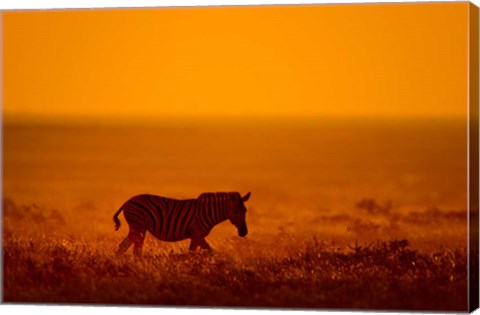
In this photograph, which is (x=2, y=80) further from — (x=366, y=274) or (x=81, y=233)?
(x=366, y=274)

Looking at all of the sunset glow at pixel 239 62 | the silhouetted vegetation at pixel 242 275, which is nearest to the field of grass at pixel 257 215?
the silhouetted vegetation at pixel 242 275

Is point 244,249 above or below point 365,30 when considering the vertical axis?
below

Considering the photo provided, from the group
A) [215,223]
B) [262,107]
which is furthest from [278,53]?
[215,223]

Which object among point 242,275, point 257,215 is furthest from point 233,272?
point 257,215

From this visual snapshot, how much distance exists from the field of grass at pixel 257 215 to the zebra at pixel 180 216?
50 mm

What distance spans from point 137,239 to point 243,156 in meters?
0.93

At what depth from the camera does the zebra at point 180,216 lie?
11.9 m

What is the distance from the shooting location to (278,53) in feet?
38.5

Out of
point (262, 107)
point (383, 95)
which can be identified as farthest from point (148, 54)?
point (383, 95)

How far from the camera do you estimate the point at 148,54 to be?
11898 mm

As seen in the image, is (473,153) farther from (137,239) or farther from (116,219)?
(116,219)

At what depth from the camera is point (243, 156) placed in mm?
11789

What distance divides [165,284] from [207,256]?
0.34 m

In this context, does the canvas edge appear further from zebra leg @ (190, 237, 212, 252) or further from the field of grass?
zebra leg @ (190, 237, 212, 252)
